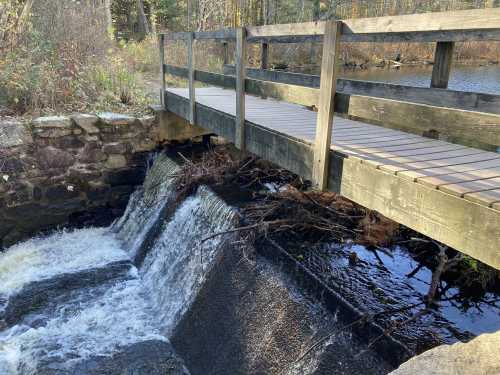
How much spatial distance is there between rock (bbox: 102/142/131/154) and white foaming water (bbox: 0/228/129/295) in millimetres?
1203

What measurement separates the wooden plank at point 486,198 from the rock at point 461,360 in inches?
23.3

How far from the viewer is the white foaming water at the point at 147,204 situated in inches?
214

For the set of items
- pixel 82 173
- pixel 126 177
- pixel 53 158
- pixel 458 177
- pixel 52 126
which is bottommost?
pixel 126 177

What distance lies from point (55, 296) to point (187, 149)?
2899 millimetres

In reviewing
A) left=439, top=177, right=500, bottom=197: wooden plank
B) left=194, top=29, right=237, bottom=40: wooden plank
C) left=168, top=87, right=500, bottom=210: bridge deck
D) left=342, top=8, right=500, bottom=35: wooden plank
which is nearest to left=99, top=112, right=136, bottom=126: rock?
left=194, top=29, right=237, bottom=40: wooden plank

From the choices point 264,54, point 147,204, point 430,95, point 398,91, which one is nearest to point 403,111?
point 430,95

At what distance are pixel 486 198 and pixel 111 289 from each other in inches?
158

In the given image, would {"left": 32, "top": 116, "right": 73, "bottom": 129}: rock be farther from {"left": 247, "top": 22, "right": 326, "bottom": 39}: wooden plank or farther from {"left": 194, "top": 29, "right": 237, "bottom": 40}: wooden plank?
{"left": 247, "top": 22, "right": 326, "bottom": 39}: wooden plank

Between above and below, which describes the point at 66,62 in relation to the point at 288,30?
below

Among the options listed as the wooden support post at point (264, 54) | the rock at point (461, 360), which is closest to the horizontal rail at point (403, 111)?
the rock at point (461, 360)

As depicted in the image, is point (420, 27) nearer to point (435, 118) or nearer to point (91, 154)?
point (435, 118)

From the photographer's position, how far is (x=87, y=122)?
6121 mm

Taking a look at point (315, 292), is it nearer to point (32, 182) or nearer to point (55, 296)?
point (55, 296)

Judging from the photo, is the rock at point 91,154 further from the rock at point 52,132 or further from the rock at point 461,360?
the rock at point 461,360
